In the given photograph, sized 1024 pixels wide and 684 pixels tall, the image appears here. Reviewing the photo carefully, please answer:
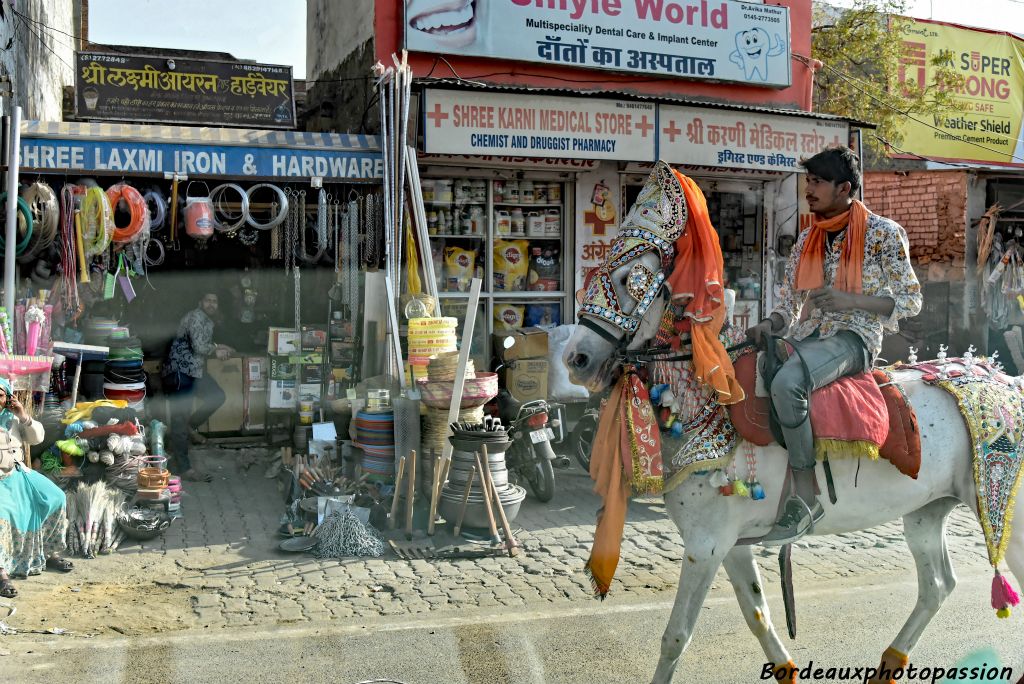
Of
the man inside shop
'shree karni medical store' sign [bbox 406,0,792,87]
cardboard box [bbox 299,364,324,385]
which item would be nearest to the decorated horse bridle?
the man inside shop

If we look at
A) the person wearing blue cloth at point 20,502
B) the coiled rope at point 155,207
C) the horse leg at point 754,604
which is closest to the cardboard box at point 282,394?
the coiled rope at point 155,207

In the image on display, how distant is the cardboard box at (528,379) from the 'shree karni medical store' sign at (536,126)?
2.12 metres

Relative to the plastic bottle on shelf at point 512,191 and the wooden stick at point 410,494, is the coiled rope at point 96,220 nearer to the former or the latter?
the wooden stick at point 410,494

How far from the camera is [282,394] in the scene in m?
10.0

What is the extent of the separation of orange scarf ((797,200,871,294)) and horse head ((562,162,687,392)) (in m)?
0.94

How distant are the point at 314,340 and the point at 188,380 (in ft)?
4.28

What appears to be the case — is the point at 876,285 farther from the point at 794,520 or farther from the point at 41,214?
the point at 41,214

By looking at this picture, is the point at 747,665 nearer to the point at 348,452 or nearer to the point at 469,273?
the point at 348,452

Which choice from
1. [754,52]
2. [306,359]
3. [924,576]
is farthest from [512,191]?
[924,576]

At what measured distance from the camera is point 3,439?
600cm

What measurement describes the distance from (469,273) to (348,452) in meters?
2.89

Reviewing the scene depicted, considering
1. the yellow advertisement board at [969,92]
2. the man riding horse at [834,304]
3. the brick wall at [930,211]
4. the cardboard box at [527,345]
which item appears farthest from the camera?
the yellow advertisement board at [969,92]

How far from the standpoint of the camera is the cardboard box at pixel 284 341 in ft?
32.7

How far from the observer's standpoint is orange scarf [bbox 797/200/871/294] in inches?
171
